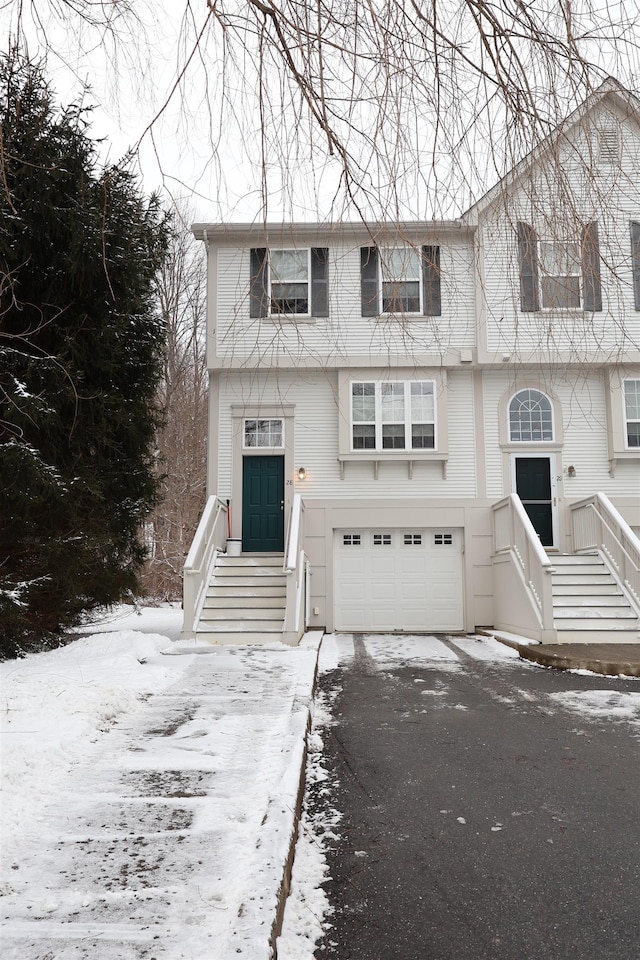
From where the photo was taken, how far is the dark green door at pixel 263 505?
13484 millimetres

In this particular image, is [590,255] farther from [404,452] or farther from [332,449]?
[332,449]

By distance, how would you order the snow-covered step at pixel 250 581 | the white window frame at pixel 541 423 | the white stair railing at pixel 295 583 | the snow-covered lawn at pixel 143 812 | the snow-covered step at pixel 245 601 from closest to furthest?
the snow-covered lawn at pixel 143 812, the white stair railing at pixel 295 583, the snow-covered step at pixel 245 601, the snow-covered step at pixel 250 581, the white window frame at pixel 541 423

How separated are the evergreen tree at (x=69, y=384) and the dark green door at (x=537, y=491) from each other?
24.8 feet

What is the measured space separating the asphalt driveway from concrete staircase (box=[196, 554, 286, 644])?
3.60 metres

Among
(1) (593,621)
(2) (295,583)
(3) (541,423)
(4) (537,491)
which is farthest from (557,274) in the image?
(3) (541,423)

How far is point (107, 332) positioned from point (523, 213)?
6891 mm

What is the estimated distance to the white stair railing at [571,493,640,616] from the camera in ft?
35.2

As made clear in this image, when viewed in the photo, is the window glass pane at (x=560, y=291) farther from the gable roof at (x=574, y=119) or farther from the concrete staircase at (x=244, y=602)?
the concrete staircase at (x=244, y=602)

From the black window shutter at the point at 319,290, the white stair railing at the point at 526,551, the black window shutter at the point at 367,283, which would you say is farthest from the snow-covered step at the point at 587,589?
the black window shutter at the point at 319,290

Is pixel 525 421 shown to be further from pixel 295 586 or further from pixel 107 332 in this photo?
pixel 107 332

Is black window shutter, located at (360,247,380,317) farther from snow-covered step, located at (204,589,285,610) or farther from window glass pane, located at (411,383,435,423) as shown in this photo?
snow-covered step, located at (204,589,285,610)

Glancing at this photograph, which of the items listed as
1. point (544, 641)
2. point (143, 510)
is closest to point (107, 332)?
point (143, 510)

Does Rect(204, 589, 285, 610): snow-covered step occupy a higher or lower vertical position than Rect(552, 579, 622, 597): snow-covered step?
lower

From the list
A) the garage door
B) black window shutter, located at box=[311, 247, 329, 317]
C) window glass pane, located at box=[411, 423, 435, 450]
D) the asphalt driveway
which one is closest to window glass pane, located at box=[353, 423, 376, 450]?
window glass pane, located at box=[411, 423, 435, 450]
